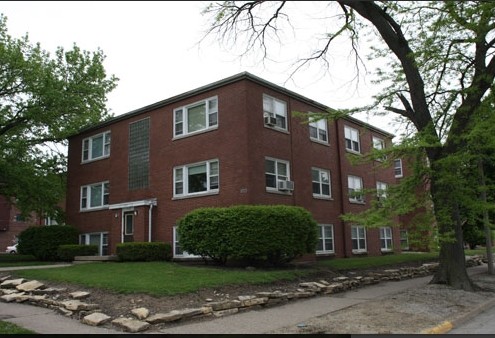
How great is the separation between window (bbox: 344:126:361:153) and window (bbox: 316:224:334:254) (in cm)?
526

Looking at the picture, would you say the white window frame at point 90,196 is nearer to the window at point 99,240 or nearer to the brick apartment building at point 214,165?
the brick apartment building at point 214,165

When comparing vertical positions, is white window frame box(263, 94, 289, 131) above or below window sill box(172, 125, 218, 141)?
above

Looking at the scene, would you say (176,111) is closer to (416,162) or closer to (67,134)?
(67,134)

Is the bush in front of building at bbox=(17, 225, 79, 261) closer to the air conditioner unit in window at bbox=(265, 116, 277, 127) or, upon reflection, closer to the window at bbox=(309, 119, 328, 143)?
the air conditioner unit in window at bbox=(265, 116, 277, 127)

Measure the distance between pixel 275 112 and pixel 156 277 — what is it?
10.5m

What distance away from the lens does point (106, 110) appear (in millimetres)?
31328

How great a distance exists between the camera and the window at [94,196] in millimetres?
26016

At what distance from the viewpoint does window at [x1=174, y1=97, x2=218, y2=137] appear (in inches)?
821

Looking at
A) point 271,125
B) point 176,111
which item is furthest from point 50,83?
point 271,125

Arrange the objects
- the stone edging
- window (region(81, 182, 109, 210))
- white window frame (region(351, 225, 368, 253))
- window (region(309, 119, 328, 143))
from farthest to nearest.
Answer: white window frame (region(351, 225, 368, 253)) → window (region(81, 182, 109, 210)) → window (region(309, 119, 328, 143)) → the stone edging

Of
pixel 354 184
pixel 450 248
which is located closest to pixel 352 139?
pixel 354 184

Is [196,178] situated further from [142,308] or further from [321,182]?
[142,308]

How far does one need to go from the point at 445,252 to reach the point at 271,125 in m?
9.08

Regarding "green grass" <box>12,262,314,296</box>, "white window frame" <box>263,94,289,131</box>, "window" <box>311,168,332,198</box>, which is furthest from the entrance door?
"window" <box>311,168,332,198</box>
